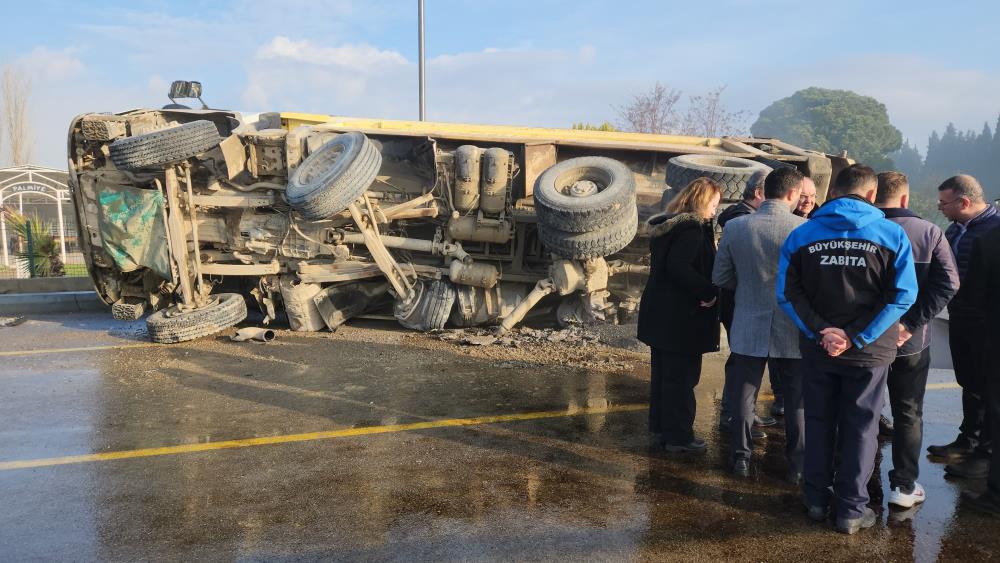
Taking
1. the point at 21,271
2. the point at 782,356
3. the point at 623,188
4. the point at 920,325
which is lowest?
the point at 21,271

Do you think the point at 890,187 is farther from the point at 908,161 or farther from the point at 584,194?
the point at 908,161

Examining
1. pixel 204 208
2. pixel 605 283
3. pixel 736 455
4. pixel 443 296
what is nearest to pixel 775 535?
pixel 736 455

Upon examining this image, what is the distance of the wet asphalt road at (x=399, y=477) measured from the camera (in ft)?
10.4

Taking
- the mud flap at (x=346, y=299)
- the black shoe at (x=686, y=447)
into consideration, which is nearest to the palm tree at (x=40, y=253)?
the mud flap at (x=346, y=299)

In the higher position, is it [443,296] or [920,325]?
[920,325]

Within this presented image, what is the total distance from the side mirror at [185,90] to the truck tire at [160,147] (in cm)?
251

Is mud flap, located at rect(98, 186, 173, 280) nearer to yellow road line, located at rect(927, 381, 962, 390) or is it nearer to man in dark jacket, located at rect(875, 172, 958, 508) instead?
man in dark jacket, located at rect(875, 172, 958, 508)

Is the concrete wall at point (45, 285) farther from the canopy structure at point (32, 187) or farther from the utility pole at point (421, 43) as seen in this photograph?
the utility pole at point (421, 43)

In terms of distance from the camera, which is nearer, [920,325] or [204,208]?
[920,325]

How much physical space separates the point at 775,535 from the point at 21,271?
15079 millimetres

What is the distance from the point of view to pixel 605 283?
7555 mm

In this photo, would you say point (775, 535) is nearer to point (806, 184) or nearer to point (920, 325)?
point (920, 325)

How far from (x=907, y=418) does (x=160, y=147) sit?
695 centimetres

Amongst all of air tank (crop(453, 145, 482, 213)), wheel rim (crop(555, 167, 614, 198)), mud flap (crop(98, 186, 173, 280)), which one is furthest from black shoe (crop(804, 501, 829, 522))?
mud flap (crop(98, 186, 173, 280))
